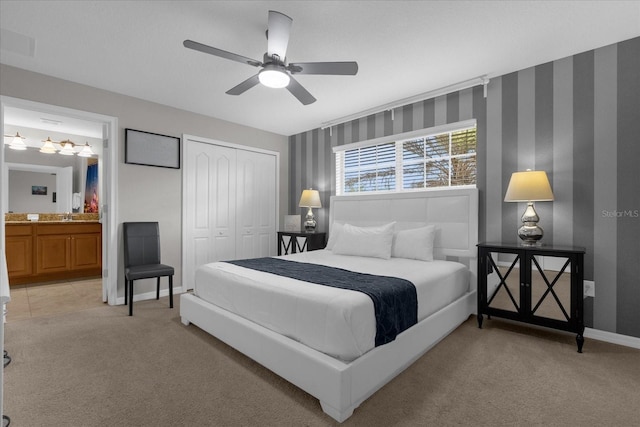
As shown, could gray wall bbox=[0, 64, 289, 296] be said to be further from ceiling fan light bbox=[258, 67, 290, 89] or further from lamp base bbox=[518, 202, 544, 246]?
lamp base bbox=[518, 202, 544, 246]

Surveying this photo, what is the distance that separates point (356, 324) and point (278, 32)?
198 cm

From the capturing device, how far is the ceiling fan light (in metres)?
2.37

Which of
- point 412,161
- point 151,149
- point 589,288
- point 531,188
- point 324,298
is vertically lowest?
point 589,288

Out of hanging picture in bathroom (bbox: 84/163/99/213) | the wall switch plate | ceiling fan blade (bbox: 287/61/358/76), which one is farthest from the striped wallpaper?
hanging picture in bathroom (bbox: 84/163/99/213)

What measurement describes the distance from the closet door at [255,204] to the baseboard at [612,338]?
166 inches

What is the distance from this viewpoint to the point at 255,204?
17.3 feet

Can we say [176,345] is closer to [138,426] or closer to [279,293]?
[138,426]

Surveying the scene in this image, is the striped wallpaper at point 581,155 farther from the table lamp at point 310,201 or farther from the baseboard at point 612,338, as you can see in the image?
the table lamp at point 310,201

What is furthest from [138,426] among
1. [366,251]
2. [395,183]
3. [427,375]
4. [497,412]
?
[395,183]

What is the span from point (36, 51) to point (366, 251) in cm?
361

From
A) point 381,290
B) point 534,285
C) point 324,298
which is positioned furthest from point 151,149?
point 534,285

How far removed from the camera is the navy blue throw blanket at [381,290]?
1958 millimetres

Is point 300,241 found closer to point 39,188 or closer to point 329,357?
point 329,357

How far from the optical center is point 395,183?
429 centimetres
